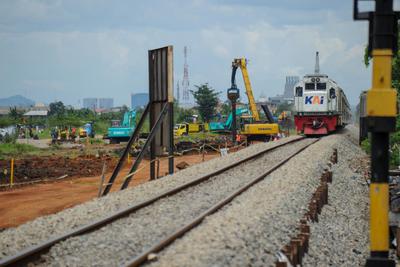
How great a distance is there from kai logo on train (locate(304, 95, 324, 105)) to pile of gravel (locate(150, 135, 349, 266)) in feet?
68.1

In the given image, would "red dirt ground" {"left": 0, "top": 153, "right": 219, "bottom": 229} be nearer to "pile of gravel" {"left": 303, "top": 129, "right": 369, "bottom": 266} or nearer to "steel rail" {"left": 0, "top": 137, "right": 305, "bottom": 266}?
"steel rail" {"left": 0, "top": 137, "right": 305, "bottom": 266}

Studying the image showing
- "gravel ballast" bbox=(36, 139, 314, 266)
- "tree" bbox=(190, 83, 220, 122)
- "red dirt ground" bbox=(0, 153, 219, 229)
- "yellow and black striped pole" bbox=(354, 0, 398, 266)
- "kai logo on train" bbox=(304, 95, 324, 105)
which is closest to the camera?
"yellow and black striped pole" bbox=(354, 0, 398, 266)

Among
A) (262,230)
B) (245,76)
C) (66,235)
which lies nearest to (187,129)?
(245,76)

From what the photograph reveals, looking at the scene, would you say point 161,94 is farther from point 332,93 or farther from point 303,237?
point 332,93

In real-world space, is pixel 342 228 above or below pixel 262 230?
below

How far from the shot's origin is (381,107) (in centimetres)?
658

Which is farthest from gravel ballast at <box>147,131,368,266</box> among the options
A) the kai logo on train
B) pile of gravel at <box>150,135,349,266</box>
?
the kai logo on train

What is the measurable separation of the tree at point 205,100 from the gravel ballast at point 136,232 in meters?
77.2

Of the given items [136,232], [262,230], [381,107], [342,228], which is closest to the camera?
[381,107]

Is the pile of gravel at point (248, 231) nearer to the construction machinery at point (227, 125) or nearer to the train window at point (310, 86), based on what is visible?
the train window at point (310, 86)

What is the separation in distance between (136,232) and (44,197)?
31.2 ft

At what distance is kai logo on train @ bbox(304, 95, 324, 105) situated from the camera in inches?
1366

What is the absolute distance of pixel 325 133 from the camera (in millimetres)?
35781

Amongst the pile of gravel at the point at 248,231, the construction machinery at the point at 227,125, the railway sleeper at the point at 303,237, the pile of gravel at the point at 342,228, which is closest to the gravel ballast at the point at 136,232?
the pile of gravel at the point at 248,231
